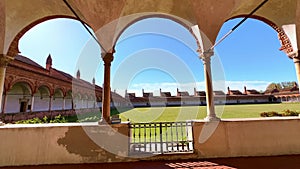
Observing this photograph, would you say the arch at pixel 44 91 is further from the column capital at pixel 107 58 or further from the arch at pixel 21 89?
the column capital at pixel 107 58

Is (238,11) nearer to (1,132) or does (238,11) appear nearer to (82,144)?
(82,144)

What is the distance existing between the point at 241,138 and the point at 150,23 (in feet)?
14.7

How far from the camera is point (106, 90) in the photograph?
420cm

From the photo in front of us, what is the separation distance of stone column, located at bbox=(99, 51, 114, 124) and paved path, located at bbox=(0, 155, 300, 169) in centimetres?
108

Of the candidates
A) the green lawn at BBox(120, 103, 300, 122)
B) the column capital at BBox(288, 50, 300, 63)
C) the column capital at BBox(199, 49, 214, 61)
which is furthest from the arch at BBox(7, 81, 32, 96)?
the column capital at BBox(288, 50, 300, 63)

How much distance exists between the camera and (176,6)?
14.8 feet

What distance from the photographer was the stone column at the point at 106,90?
13.2 ft

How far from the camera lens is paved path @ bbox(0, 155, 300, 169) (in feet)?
10.9

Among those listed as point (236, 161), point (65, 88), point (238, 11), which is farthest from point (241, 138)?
point (65, 88)

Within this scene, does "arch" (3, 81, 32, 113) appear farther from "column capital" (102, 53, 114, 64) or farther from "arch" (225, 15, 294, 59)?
Answer: "arch" (225, 15, 294, 59)

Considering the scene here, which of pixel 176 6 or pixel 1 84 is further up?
pixel 176 6

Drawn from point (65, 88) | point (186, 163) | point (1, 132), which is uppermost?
point (65, 88)

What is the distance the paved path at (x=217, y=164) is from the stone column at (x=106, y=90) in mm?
1084

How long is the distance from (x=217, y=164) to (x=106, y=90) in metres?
3.16
